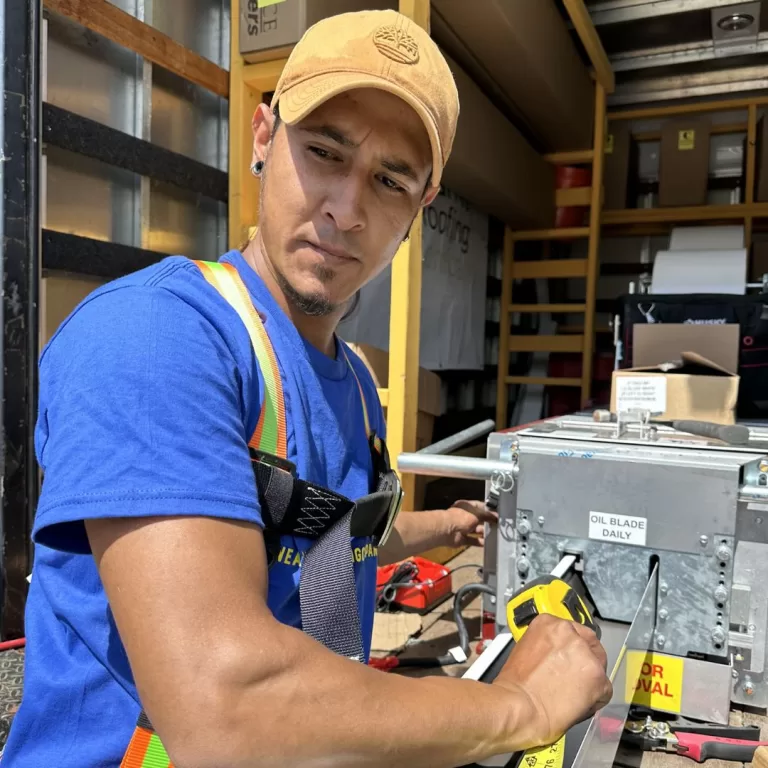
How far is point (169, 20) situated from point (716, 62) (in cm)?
380

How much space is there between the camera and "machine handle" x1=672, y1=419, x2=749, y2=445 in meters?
1.42

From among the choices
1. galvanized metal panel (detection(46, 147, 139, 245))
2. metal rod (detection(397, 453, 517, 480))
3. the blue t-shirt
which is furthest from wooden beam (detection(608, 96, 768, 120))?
the blue t-shirt

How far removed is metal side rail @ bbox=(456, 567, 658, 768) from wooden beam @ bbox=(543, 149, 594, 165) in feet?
13.3

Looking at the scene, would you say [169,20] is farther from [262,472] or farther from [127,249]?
[262,472]

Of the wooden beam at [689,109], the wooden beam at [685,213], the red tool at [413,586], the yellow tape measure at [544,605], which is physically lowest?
the red tool at [413,586]

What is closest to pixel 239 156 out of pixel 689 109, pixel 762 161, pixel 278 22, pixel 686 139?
pixel 278 22

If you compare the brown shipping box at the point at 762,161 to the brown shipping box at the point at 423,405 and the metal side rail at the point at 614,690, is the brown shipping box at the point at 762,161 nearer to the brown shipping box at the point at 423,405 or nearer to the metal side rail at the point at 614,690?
the brown shipping box at the point at 423,405

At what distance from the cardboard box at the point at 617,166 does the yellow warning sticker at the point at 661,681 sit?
418 centimetres

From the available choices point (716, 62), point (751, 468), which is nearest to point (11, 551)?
point (751, 468)

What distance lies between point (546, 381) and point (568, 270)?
32.6 inches

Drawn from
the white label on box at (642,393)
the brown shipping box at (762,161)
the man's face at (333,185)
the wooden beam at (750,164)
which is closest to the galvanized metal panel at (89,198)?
the man's face at (333,185)

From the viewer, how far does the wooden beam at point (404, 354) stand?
2.22 m

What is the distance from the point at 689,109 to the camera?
4559mm

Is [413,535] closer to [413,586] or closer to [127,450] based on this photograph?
[413,586]
